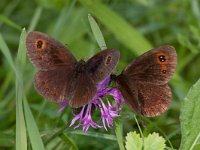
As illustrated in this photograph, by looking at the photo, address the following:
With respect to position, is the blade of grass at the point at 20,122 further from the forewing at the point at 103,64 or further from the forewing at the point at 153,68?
the forewing at the point at 153,68

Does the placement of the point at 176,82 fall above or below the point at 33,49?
below

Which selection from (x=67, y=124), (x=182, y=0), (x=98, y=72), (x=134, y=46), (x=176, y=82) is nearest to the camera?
(x=98, y=72)

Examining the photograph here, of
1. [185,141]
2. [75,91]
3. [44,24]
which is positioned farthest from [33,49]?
[44,24]

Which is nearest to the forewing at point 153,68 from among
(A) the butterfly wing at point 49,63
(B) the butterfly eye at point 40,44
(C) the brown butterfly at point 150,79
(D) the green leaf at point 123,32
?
(C) the brown butterfly at point 150,79

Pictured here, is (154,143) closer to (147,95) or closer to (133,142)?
(133,142)

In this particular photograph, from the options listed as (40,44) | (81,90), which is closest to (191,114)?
(81,90)

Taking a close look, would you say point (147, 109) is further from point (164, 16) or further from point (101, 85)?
point (164, 16)

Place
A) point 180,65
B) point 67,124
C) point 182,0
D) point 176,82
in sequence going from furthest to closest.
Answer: point 182,0 < point 180,65 < point 176,82 < point 67,124
